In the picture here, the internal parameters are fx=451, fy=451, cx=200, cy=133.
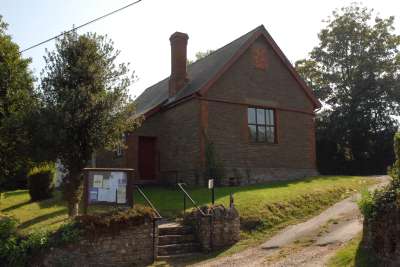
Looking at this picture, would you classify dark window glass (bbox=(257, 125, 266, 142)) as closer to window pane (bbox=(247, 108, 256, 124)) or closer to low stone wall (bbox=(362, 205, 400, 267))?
window pane (bbox=(247, 108, 256, 124))

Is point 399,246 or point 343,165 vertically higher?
point 343,165

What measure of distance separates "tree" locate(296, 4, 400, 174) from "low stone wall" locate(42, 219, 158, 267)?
2560cm

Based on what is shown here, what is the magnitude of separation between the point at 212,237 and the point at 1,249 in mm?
5544

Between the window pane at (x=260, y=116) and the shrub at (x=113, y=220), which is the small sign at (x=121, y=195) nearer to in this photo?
the shrub at (x=113, y=220)

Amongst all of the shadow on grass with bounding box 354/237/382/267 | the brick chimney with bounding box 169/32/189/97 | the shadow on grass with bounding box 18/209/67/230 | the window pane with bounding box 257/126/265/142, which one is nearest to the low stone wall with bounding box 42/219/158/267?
the shadow on grass with bounding box 18/209/67/230

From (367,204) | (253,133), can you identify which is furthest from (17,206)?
(367,204)

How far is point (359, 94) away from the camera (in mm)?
36094

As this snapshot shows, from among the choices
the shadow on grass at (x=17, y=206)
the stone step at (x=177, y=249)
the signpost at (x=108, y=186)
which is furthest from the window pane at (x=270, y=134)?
the signpost at (x=108, y=186)

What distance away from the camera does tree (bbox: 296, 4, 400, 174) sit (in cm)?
3525

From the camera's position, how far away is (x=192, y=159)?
21703 millimetres

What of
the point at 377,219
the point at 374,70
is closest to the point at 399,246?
the point at 377,219

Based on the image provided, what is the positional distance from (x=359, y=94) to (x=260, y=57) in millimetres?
15576

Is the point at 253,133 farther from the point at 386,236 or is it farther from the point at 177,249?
the point at 386,236

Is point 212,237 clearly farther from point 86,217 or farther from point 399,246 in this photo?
point 399,246
